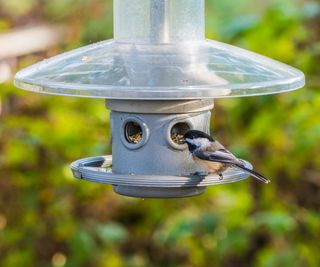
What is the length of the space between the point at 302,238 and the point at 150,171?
9.78ft

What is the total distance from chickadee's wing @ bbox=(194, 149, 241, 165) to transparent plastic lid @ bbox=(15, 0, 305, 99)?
0.33 m

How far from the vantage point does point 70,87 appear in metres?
2.73

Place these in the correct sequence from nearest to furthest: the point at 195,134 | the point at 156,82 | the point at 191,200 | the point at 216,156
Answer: the point at 156,82
the point at 195,134
the point at 216,156
the point at 191,200

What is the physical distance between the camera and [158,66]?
9.37 feet

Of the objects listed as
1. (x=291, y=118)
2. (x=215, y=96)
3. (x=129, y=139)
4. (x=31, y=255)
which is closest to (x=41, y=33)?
(x=31, y=255)

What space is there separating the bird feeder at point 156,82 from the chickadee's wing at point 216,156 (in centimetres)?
6

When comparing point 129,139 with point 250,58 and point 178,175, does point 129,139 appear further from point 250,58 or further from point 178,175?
point 250,58

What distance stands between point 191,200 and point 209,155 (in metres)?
3.05

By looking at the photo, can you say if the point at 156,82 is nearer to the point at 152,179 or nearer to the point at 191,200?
the point at 152,179

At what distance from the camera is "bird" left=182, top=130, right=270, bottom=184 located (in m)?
3.00

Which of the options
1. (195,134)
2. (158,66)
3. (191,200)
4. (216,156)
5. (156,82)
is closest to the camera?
(156,82)

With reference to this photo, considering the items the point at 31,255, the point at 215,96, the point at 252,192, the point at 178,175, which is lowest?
the point at 31,255

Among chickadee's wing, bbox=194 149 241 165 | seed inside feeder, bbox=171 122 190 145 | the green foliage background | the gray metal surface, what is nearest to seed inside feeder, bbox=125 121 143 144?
the gray metal surface

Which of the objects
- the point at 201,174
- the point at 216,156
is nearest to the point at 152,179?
the point at 201,174
